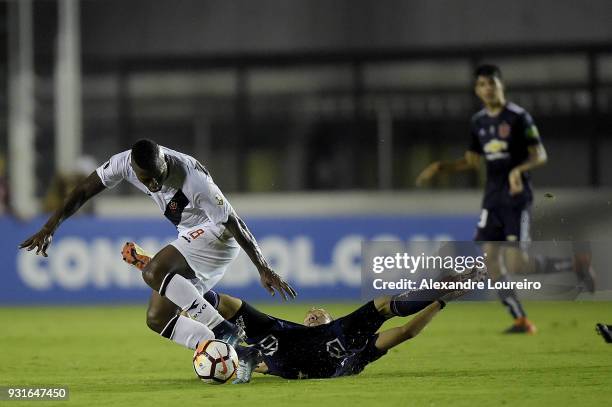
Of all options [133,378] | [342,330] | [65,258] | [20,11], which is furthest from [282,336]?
[20,11]

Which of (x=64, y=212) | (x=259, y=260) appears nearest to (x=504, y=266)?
(x=259, y=260)

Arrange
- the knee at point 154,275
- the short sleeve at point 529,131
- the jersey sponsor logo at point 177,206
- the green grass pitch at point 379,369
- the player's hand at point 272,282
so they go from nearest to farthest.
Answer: the green grass pitch at point 379,369
the player's hand at point 272,282
the knee at point 154,275
the jersey sponsor logo at point 177,206
the short sleeve at point 529,131

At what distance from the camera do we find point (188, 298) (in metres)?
7.47

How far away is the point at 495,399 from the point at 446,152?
10856mm

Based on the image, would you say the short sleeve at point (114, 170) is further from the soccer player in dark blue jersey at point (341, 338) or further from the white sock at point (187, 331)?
the soccer player in dark blue jersey at point (341, 338)

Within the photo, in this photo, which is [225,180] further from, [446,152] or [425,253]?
[425,253]

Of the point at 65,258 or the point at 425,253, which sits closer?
the point at 425,253

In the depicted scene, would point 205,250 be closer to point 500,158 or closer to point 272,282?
point 272,282

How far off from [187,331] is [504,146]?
3.96 m

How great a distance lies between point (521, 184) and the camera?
10023 millimetres

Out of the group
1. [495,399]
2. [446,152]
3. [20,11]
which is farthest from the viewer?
[20,11]

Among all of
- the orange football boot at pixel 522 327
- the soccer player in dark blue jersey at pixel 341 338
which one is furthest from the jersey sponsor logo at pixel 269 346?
the orange football boot at pixel 522 327

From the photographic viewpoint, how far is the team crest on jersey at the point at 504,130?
10367 millimetres

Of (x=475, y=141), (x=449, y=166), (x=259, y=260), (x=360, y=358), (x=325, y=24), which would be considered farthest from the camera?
(x=325, y=24)
